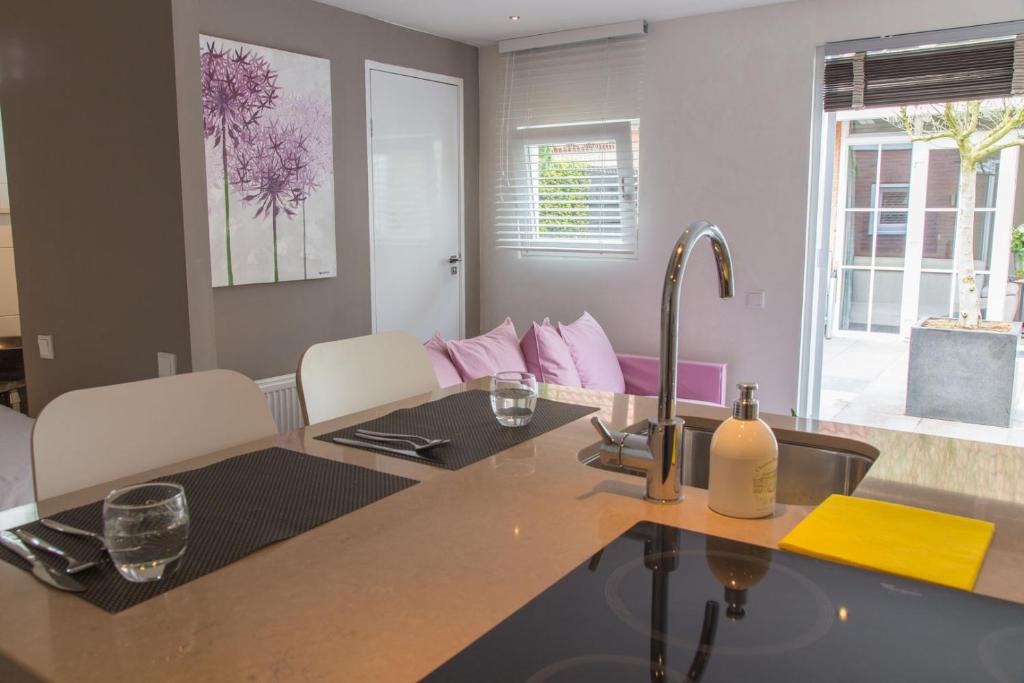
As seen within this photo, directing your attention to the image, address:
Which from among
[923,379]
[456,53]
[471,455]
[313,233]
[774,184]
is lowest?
[923,379]

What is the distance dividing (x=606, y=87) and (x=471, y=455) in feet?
11.7

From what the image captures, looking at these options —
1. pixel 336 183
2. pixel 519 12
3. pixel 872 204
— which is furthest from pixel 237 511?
Answer: pixel 872 204

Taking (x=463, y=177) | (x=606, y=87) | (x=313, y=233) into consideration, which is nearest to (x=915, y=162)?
(x=606, y=87)

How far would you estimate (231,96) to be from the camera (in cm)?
347

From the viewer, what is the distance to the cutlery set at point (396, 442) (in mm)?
1317

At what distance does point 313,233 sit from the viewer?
154 inches

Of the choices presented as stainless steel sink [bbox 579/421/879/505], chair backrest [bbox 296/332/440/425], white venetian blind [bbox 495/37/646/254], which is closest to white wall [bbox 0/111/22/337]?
white venetian blind [bbox 495/37/646/254]

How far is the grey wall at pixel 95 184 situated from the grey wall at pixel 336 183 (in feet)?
2.27

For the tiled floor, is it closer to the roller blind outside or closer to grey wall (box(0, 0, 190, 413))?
the roller blind outside

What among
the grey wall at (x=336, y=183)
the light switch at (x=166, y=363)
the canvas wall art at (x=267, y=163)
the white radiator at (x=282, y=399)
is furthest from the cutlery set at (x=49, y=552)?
the white radiator at (x=282, y=399)

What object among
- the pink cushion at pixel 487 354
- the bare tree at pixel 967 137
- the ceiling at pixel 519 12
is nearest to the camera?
the pink cushion at pixel 487 354

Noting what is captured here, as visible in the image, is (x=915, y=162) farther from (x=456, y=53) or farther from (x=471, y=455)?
(x=471, y=455)

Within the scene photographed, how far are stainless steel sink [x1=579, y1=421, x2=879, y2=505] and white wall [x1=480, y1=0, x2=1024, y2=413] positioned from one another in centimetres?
272

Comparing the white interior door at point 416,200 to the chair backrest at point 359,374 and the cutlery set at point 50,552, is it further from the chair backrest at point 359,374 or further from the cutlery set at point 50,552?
the cutlery set at point 50,552
